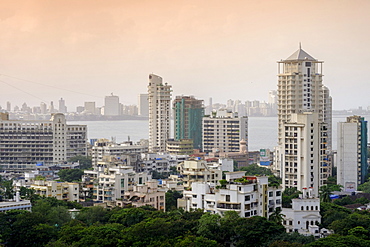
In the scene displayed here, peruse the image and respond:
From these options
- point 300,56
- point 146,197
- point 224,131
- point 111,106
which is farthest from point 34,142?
point 111,106

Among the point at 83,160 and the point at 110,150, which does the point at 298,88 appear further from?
the point at 83,160

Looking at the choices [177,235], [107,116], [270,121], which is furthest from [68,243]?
[270,121]

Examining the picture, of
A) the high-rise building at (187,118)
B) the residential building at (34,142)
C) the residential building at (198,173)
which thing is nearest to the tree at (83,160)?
the residential building at (34,142)

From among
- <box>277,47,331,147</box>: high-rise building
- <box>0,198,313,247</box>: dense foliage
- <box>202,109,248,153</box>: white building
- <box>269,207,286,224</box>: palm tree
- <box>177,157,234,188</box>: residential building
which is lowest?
<box>0,198,313,247</box>: dense foliage

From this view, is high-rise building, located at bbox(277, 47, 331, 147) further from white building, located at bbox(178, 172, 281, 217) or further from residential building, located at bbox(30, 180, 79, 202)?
white building, located at bbox(178, 172, 281, 217)

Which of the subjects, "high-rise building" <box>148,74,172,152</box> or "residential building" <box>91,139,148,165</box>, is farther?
"high-rise building" <box>148,74,172,152</box>

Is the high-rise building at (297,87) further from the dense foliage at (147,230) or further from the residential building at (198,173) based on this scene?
the dense foliage at (147,230)

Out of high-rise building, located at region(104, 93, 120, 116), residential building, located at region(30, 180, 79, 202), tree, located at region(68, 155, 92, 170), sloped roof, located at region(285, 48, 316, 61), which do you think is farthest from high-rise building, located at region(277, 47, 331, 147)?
high-rise building, located at region(104, 93, 120, 116)
